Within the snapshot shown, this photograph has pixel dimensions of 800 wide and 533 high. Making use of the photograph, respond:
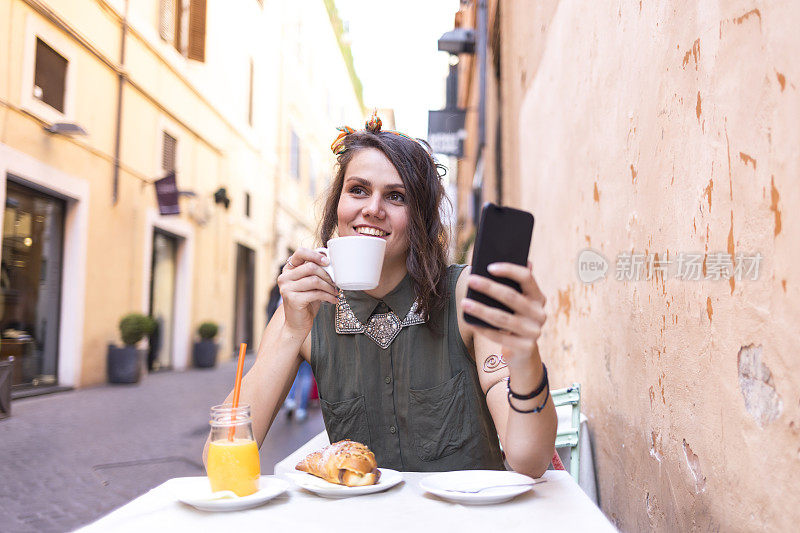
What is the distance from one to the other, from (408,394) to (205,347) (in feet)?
35.4

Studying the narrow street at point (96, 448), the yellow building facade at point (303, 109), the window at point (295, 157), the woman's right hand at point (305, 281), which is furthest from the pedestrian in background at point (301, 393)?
the window at point (295, 157)

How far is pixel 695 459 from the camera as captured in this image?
1.42 meters

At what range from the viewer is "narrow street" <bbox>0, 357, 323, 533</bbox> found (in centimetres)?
369

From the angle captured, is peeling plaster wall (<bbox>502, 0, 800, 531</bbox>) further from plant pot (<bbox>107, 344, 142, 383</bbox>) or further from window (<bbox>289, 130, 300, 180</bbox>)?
window (<bbox>289, 130, 300, 180</bbox>)

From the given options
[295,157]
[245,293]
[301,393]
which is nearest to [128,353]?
[301,393]

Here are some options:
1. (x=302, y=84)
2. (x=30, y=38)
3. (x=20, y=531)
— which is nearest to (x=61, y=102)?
(x=30, y=38)

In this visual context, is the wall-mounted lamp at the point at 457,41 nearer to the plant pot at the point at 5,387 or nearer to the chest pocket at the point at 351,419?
the plant pot at the point at 5,387

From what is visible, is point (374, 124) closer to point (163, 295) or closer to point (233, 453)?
point (233, 453)

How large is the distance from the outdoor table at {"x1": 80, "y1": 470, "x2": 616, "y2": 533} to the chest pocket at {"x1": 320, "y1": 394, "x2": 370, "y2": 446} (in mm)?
552

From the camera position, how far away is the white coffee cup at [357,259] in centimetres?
138

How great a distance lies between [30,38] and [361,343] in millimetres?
6940

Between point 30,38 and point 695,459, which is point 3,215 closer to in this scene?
point 30,38

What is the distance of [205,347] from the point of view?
11953 millimetres

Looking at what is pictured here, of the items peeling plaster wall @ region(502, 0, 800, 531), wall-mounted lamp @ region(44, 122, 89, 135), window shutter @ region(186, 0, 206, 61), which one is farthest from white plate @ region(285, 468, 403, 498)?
window shutter @ region(186, 0, 206, 61)
